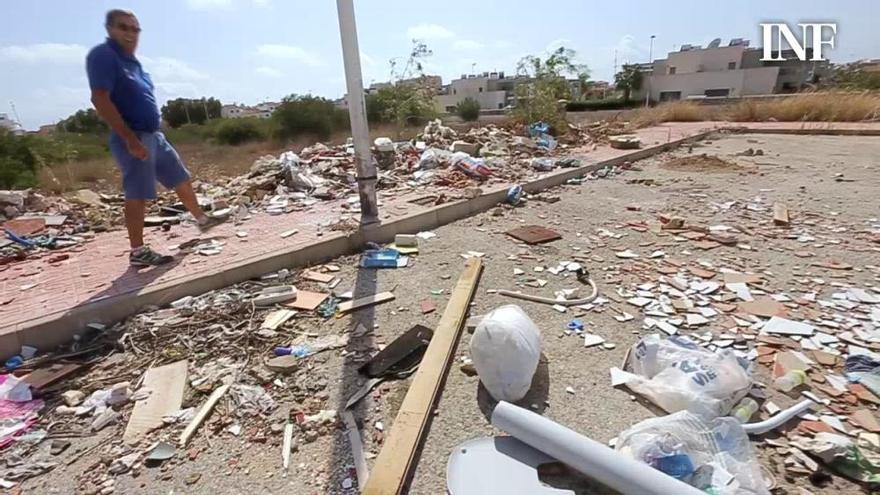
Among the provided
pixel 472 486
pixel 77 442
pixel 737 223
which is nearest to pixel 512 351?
pixel 472 486

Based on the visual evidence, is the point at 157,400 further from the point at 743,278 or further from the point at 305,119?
the point at 305,119

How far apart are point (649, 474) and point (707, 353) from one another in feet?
2.69

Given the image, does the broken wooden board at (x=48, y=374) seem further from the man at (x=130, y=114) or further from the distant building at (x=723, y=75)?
the distant building at (x=723, y=75)

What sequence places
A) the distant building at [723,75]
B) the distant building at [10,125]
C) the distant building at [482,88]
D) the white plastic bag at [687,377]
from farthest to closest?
1. the distant building at [482,88]
2. the distant building at [723,75]
3. the distant building at [10,125]
4. the white plastic bag at [687,377]

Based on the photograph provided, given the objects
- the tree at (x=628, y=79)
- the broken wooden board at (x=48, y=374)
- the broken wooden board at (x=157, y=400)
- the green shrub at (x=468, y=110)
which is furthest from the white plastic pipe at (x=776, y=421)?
the tree at (x=628, y=79)

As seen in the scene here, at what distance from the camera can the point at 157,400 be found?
1868mm

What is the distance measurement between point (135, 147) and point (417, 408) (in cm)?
263

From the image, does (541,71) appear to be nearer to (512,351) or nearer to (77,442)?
(512,351)

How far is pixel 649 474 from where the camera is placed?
4.14ft

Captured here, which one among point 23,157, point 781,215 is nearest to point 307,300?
point 781,215

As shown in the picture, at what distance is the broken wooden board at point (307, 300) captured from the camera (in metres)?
2.60

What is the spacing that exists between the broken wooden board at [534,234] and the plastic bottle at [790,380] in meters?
1.99

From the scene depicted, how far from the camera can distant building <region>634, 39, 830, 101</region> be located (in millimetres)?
38969

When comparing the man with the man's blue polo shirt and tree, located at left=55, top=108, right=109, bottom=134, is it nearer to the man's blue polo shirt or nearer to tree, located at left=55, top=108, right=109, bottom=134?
the man's blue polo shirt
